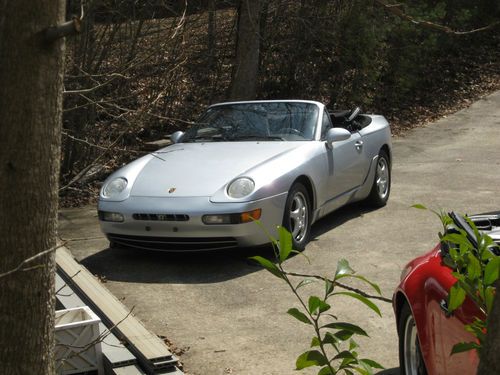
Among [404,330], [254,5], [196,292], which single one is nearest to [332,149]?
[196,292]

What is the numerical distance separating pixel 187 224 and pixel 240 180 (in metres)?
0.64

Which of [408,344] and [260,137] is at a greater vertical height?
[408,344]

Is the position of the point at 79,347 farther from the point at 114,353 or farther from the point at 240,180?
the point at 240,180

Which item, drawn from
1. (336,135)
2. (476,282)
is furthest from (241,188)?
(476,282)

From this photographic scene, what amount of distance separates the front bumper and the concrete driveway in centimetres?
27

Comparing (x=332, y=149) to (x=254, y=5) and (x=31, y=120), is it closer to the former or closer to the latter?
(x=254, y=5)

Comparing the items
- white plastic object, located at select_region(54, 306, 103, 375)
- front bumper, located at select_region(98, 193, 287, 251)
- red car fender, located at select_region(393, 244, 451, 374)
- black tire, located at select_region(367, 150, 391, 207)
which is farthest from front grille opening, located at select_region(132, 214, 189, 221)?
red car fender, located at select_region(393, 244, 451, 374)

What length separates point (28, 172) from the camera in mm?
2520

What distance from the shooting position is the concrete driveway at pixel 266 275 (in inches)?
254

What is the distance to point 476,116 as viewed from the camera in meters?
17.6

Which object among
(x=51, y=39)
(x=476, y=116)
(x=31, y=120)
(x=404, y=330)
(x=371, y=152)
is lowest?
(x=476, y=116)

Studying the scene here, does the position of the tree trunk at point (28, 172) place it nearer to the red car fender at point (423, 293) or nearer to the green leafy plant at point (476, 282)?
the green leafy plant at point (476, 282)

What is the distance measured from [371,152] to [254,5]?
5.05 meters

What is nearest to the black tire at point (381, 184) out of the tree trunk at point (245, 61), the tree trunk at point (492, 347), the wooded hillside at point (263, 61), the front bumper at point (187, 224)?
the wooded hillside at point (263, 61)
